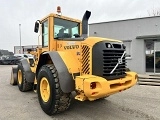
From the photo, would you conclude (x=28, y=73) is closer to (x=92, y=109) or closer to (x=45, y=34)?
(x=45, y=34)

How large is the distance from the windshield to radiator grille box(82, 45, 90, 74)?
1094mm

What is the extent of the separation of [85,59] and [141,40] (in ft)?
33.3

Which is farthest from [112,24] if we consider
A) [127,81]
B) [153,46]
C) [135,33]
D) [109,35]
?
[127,81]

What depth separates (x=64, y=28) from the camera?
18.4 ft

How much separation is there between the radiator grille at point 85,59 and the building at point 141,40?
9.79 m

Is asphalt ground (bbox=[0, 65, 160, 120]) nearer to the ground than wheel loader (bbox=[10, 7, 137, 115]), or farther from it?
nearer to the ground

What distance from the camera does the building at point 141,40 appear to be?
42.7 ft

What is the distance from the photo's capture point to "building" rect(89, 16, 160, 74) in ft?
42.7

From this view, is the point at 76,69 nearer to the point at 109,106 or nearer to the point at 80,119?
the point at 80,119

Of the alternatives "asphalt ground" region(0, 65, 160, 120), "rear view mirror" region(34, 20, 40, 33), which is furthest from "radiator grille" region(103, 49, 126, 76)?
"rear view mirror" region(34, 20, 40, 33)

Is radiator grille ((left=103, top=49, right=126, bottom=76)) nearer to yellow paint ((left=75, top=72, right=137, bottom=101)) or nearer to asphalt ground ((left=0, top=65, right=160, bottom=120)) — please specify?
yellow paint ((left=75, top=72, right=137, bottom=101))

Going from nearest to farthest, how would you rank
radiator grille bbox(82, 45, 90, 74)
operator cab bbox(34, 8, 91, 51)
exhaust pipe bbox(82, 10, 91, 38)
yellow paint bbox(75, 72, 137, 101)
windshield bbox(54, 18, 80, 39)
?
yellow paint bbox(75, 72, 137, 101), radiator grille bbox(82, 45, 90, 74), exhaust pipe bbox(82, 10, 91, 38), operator cab bbox(34, 8, 91, 51), windshield bbox(54, 18, 80, 39)

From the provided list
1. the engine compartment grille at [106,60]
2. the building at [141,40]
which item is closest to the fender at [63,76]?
the engine compartment grille at [106,60]

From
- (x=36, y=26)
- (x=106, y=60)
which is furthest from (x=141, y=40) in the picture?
(x=106, y=60)
